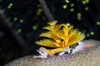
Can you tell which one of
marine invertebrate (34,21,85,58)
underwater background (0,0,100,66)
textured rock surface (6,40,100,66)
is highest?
underwater background (0,0,100,66)

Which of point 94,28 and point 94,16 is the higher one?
point 94,16

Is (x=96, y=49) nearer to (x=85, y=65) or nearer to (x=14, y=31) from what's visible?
(x=85, y=65)

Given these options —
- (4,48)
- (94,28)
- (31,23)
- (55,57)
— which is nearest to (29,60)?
(55,57)

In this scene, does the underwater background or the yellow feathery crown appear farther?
the underwater background

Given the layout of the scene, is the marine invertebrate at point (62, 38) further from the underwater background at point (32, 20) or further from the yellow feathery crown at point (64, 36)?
the underwater background at point (32, 20)

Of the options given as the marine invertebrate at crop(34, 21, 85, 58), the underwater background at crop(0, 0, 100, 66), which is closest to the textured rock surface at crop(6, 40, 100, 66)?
the marine invertebrate at crop(34, 21, 85, 58)

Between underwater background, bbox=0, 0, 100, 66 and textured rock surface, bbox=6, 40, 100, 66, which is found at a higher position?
underwater background, bbox=0, 0, 100, 66

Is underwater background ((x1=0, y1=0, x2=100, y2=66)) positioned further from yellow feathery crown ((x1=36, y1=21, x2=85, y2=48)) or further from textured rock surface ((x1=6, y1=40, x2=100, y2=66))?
textured rock surface ((x1=6, y1=40, x2=100, y2=66))

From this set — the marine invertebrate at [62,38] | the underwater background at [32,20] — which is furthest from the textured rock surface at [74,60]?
the underwater background at [32,20]
